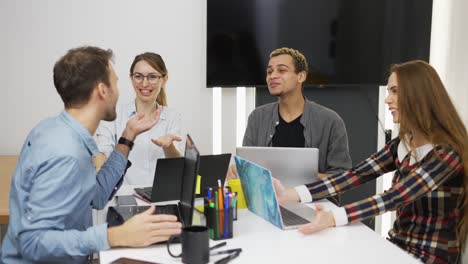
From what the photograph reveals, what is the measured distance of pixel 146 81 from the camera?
265cm

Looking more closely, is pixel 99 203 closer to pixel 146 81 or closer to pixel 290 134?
pixel 146 81

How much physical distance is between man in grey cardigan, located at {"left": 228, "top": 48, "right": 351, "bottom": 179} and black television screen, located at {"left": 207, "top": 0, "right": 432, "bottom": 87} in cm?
57

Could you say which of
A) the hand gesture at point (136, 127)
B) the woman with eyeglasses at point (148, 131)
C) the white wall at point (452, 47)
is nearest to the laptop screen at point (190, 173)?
the hand gesture at point (136, 127)

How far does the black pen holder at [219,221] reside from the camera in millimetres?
1530

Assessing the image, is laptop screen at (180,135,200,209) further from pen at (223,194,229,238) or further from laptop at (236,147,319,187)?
laptop at (236,147,319,187)

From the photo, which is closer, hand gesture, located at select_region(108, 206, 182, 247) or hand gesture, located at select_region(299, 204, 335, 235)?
hand gesture, located at select_region(108, 206, 182, 247)

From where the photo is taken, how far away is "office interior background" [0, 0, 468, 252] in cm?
315

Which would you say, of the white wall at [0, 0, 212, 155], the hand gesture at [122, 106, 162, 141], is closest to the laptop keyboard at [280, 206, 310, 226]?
the hand gesture at [122, 106, 162, 141]

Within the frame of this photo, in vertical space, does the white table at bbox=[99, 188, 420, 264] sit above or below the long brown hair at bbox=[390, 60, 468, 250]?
below

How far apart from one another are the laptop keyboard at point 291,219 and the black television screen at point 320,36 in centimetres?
163

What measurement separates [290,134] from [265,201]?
3.33 ft

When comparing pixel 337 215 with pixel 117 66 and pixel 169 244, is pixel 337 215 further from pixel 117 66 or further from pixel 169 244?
pixel 117 66

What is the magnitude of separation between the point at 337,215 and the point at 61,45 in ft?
7.63

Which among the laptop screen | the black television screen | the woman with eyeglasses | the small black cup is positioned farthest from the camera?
the black television screen
